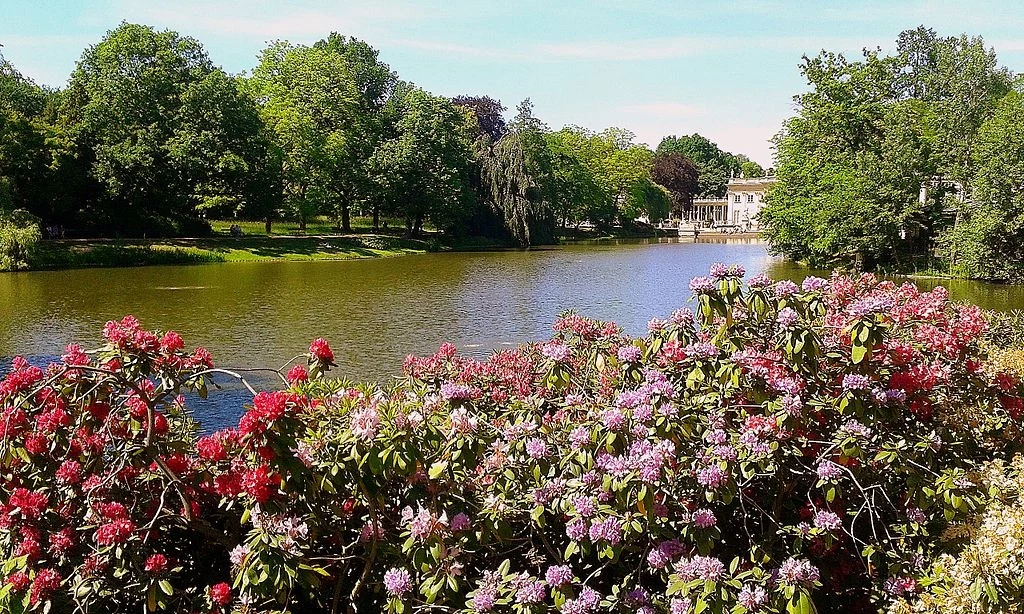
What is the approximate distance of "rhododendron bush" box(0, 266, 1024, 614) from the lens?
2791 millimetres

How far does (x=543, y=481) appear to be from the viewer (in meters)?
2.98

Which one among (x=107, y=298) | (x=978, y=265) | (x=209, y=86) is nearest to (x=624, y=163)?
(x=209, y=86)

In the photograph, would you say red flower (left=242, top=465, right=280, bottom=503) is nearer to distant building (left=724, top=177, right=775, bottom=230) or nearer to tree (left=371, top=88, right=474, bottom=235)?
tree (left=371, top=88, right=474, bottom=235)

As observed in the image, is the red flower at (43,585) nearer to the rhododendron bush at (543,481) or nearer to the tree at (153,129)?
the rhododendron bush at (543,481)

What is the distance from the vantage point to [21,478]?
10.6 feet

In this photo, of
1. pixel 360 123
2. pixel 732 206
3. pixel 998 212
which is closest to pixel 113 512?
pixel 998 212

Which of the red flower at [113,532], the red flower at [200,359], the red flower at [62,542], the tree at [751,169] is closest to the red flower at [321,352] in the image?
the red flower at [200,359]

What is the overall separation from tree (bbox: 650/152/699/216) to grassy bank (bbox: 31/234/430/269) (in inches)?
2299

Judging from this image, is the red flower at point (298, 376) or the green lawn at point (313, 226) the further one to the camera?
the green lawn at point (313, 226)

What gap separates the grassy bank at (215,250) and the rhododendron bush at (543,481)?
3049cm

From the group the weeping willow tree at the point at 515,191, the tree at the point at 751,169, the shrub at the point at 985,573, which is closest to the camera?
the shrub at the point at 985,573

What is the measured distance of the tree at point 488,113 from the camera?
237ft

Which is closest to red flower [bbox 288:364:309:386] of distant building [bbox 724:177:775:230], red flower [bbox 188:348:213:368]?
red flower [bbox 188:348:213:368]

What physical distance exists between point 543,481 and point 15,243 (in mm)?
31185
